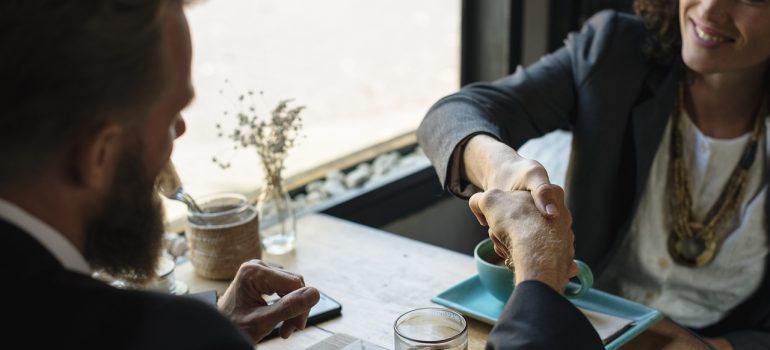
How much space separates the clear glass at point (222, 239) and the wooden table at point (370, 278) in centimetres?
3

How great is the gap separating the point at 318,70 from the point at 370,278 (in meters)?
1.04

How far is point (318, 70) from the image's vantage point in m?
2.37

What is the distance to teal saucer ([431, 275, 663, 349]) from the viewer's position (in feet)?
4.14

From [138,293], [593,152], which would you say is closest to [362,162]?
[593,152]

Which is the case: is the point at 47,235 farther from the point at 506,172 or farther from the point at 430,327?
the point at 506,172

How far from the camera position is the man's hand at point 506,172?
1.19 meters

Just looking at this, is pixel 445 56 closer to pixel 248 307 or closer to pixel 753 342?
pixel 753 342

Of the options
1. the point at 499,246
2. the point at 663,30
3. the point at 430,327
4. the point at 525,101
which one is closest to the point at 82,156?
the point at 430,327

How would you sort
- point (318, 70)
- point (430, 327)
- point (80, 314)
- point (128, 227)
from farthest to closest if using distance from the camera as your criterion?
point (318, 70) → point (430, 327) → point (128, 227) → point (80, 314)

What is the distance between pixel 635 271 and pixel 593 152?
28cm

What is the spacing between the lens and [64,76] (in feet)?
2.38

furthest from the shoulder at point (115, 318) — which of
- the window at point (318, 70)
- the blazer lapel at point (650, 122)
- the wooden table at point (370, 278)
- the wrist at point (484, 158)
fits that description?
the blazer lapel at point (650, 122)

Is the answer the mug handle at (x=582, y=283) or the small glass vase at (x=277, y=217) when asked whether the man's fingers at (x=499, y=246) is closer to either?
the mug handle at (x=582, y=283)

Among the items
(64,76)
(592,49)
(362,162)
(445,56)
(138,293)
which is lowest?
(362,162)
